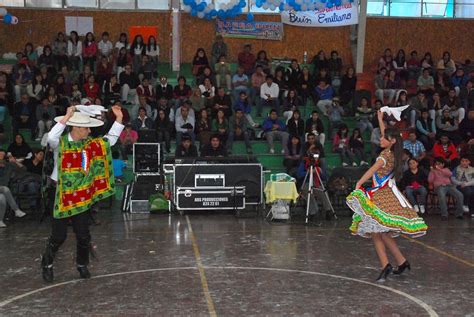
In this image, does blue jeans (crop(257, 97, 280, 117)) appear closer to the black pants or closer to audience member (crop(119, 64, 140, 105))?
audience member (crop(119, 64, 140, 105))

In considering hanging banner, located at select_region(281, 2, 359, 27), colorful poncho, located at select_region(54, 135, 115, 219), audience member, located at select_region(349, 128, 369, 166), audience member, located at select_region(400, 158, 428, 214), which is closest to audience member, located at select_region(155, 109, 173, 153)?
audience member, located at select_region(349, 128, 369, 166)

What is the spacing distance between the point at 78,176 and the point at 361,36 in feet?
51.2

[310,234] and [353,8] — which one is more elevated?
[353,8]

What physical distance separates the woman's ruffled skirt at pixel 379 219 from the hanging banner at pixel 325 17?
1457 centimetres

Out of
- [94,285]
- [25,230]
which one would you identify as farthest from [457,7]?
[94,285]

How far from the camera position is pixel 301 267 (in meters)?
8.81

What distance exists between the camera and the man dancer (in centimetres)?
781

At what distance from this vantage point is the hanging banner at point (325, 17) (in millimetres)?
21766

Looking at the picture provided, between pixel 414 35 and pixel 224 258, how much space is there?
1703 centimetres

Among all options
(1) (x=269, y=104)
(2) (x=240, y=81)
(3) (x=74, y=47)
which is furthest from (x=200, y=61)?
(3) (x=74, y=47)

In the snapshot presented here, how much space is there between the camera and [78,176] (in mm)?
7934

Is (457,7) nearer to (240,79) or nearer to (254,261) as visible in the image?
(240,79)

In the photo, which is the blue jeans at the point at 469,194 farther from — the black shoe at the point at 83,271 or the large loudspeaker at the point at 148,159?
the black shoe at the point at 83,271

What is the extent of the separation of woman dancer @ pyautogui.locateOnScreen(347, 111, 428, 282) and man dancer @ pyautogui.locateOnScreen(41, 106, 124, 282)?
2857 mm
